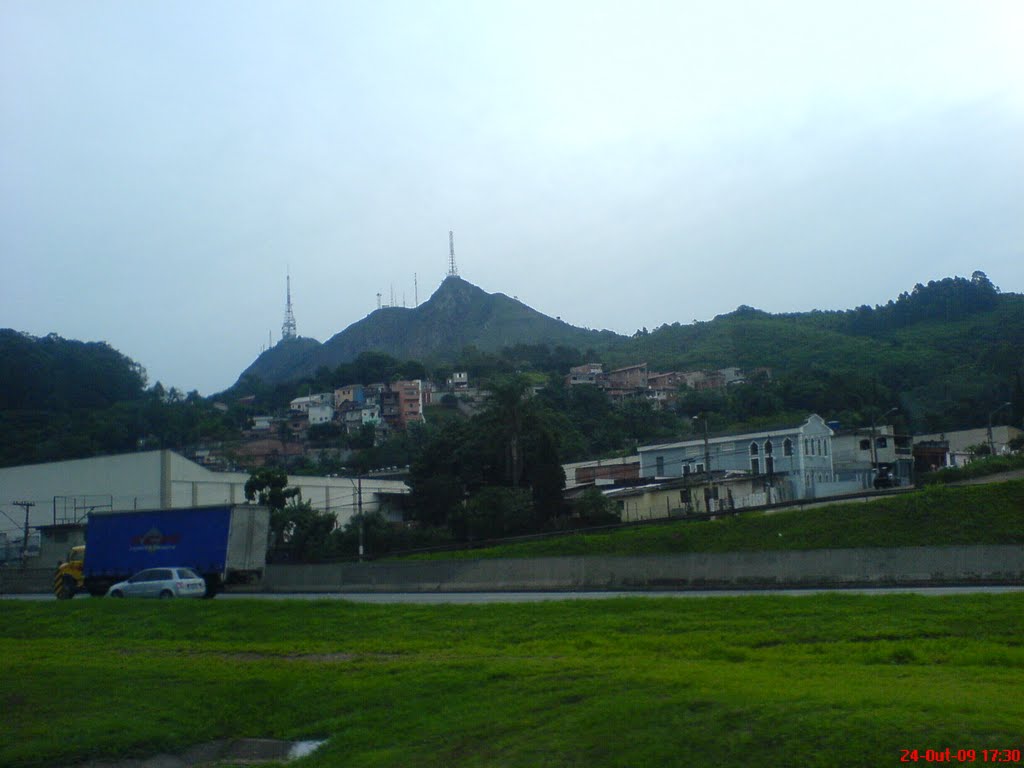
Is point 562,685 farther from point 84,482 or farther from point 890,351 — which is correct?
point 890,351

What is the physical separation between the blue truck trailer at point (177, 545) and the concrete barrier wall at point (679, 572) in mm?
5788

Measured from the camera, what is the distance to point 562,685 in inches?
479

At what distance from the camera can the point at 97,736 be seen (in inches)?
481

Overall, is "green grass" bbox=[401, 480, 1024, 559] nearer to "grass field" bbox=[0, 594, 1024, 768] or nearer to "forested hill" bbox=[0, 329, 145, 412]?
"grass field" bbox=[0, 594, 1024, 768]

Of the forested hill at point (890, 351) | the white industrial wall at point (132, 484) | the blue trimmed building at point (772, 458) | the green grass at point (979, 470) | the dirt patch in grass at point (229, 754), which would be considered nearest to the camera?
the dirt patch in grass at point (229, 754)

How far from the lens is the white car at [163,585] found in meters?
36.2

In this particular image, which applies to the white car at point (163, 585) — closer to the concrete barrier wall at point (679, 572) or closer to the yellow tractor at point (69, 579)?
the yellow tractor at point (69, 579)

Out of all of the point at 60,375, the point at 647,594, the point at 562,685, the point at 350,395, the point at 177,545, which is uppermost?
the point at 350,395

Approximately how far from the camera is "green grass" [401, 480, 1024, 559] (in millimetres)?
42562

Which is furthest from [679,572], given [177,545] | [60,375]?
[60,375]

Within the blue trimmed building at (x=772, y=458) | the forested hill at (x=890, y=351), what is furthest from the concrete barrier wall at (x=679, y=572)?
the forested hill at (x=890, y=351)

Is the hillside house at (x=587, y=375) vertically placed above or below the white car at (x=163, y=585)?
above

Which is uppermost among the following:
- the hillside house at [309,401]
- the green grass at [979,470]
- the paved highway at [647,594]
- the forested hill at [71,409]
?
the hillside house at [309,401]

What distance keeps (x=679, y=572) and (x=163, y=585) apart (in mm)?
18278
